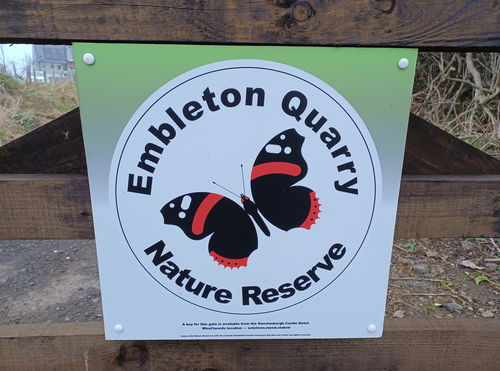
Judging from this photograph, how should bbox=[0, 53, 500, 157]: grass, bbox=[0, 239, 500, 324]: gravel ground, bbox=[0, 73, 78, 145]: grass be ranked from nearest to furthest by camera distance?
bbox=[0, 239, 500, 324]: gravel ground
bbox=[0, 53, 500, 157]: grass
bbox=[0, 73, 78, 145]: grass

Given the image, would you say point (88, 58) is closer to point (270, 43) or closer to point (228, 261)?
point (270, 43)

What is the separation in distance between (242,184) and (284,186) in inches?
4.2

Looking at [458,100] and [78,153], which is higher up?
[78,153]

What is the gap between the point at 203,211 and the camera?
950 mm

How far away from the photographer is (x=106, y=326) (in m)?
1.05

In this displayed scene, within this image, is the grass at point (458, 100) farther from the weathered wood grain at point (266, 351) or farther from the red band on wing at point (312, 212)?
the red band on wing at point (312, 212)

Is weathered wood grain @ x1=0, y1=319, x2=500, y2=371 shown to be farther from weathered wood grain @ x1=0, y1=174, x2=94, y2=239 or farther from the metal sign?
weathered wood grain @ x1=0, y1=174, x2=94, y2=239

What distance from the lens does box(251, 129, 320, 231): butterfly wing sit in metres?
0.92

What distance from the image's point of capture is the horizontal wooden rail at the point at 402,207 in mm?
972

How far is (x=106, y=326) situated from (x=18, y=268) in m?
2.37

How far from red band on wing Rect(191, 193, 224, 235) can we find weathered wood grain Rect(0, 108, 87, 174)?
0.43 m

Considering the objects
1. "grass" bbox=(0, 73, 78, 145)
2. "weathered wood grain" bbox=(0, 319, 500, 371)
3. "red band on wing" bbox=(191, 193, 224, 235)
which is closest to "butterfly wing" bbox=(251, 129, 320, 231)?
"red band on wing" bbox=(191, 193, 224, 235)

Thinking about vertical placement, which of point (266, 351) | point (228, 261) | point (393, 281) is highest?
point (228, 261)

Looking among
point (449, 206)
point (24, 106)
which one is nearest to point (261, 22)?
point (449, 206)
